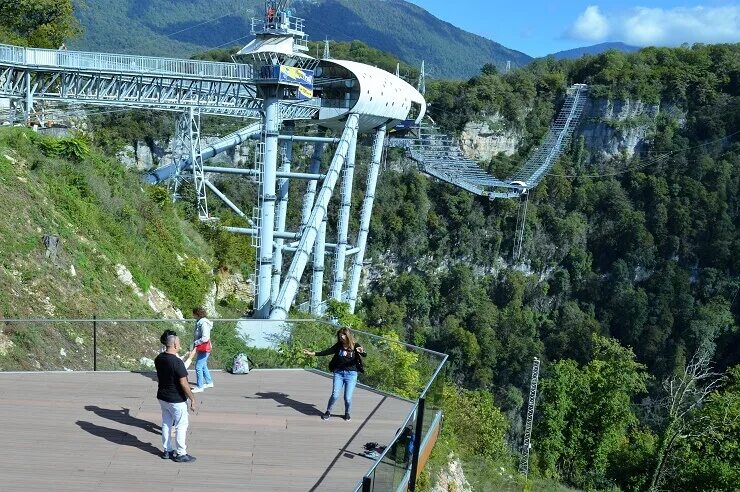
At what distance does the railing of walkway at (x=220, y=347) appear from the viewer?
1027 centimetres

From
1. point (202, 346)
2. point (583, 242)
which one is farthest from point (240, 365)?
point (583, 242)

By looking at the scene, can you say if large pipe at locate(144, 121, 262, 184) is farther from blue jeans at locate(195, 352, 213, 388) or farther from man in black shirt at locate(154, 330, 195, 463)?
man in black shirt at locate(154, 330, 195, 463)

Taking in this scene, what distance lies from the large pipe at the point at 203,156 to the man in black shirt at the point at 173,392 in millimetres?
20068

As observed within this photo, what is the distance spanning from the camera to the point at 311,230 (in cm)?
2470

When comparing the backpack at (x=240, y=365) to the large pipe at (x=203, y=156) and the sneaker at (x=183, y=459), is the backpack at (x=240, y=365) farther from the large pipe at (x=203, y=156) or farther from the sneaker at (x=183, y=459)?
the large pipe at (x=203, y=156)

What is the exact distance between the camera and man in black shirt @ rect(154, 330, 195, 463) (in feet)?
26.1

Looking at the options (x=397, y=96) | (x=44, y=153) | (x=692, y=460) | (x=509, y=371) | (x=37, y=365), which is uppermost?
(x=397, y=96)

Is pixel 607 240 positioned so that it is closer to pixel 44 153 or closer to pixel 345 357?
pixel 44 153

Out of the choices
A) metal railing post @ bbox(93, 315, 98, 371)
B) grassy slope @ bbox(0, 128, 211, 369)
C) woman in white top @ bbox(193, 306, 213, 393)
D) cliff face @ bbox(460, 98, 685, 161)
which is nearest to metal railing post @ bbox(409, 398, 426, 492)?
woman in white top @ bbox(193, 306, 213, 393)

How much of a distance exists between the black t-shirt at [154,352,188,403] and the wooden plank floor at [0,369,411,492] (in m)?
0.68

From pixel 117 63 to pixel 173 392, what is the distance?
18486mm

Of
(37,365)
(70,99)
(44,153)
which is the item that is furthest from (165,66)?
(37,365)

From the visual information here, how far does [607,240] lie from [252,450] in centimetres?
6534

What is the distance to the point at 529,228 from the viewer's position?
6950 centimetres
